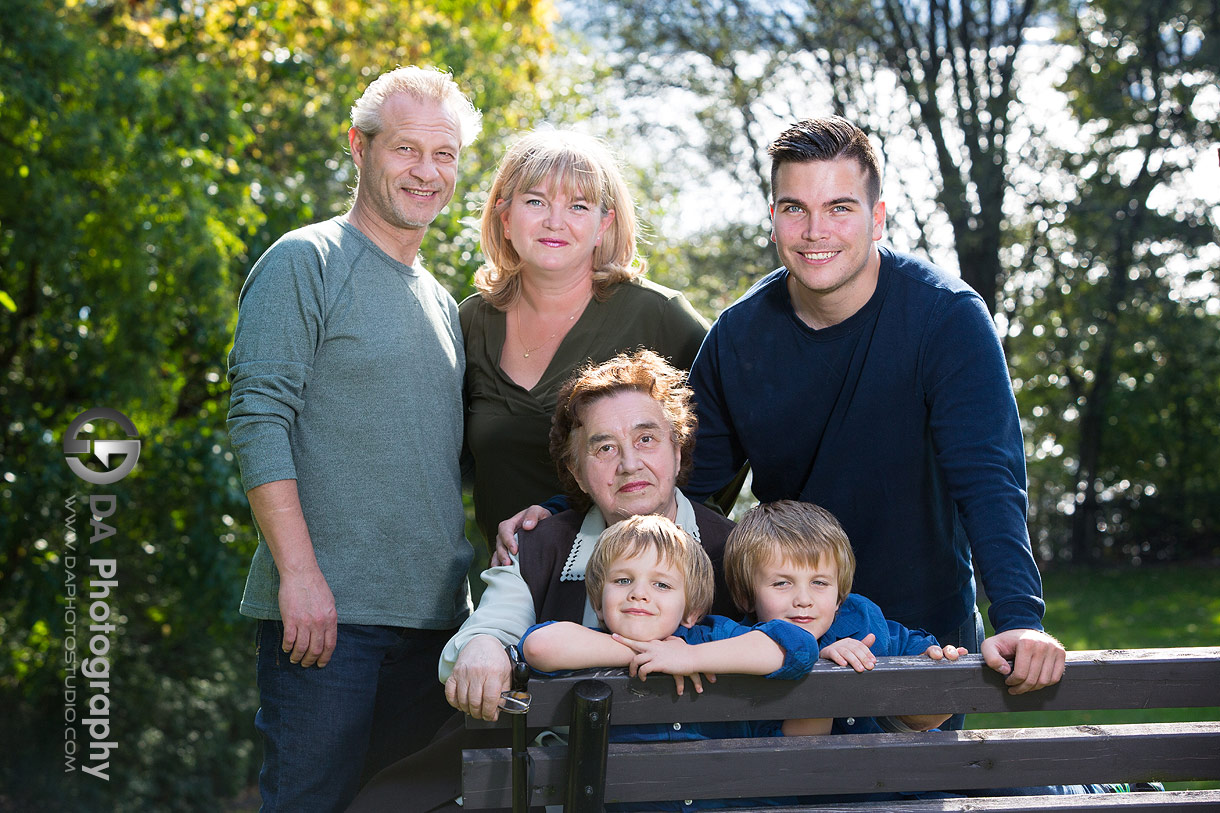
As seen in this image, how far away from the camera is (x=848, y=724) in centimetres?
229

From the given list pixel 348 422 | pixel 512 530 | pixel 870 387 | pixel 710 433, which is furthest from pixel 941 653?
pixel 348 422

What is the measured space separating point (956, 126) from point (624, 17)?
4.90 metres

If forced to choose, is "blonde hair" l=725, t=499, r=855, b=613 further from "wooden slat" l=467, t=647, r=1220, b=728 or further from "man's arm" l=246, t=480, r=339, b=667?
"man's arm" l=246, t=480, r=339, b=667

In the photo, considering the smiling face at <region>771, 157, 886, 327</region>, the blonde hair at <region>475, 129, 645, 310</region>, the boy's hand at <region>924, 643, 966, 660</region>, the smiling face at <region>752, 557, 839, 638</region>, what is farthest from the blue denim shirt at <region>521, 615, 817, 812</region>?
the blonde hair at <region>475, 129, 645, 310</region>

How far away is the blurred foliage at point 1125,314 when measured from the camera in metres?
13.6

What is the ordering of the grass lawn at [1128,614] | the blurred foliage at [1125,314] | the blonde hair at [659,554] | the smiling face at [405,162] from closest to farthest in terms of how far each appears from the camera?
the blonde hair at [659,554], the smiling face at [405,162], the grass lawn at [1128,614], the blurred foliage at [1125,314]

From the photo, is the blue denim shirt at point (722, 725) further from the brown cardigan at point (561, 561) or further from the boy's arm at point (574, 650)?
the brown cardigan at point (561, 561)

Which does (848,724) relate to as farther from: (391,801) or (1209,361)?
(1209,361)

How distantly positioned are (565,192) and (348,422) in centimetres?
88

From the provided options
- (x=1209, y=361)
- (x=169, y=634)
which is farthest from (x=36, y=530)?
(x=1209, y=361)

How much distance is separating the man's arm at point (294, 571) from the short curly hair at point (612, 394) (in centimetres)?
64

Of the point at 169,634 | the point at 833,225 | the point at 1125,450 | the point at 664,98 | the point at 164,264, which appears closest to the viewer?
the point at 833,225

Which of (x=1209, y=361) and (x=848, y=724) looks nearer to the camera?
(x=848, y=724)


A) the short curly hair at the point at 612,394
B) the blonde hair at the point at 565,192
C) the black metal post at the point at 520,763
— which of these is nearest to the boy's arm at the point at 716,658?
the black metal post at the point at 520,763
